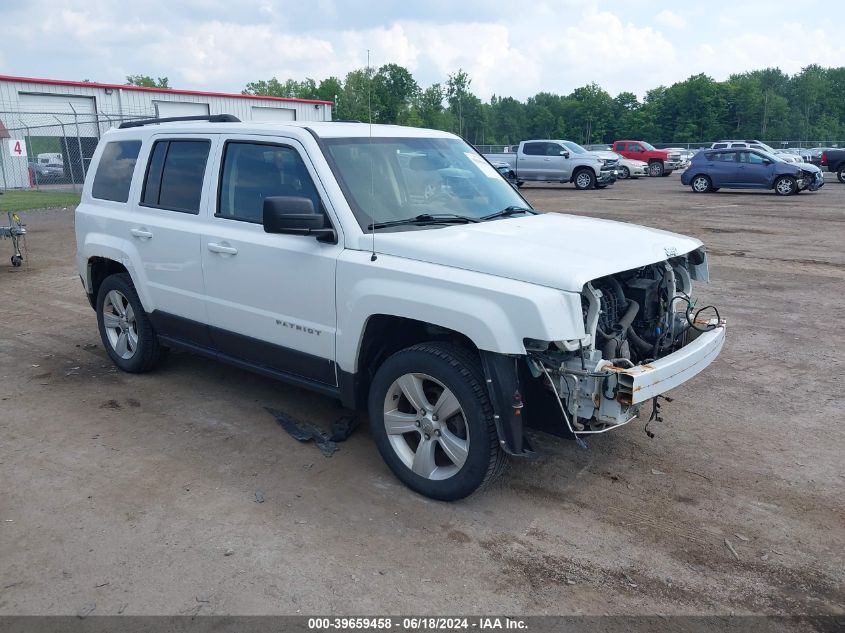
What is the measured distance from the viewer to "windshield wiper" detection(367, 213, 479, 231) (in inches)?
171

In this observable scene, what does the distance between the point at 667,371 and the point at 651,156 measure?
3441 cm

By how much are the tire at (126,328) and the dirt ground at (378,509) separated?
0.18 metres

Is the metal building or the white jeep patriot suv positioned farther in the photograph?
the metal building

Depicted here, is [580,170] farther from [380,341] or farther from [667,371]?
[667,371]

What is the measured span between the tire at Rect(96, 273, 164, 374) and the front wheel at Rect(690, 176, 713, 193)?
76.1 feet

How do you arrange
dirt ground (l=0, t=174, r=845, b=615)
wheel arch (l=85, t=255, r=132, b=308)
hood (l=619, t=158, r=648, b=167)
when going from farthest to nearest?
hood (l=619, t=158, r=648, b=167), wheel arch (l=85, t=255, r=132, b=308), dirt ground (l=0, t=174, r=845, b=615)

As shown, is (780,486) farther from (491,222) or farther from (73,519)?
(73,519)

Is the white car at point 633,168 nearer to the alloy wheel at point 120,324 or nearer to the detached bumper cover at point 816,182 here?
the detached bumper cover at point 816,182

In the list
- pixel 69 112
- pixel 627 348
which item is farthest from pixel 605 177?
pixel 627 348

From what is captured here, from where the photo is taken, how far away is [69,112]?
32.0 m

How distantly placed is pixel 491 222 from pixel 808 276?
7429mm

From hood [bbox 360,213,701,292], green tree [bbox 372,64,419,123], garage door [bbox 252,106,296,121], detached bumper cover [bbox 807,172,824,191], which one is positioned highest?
garage door [bbox 252,106,296,121]

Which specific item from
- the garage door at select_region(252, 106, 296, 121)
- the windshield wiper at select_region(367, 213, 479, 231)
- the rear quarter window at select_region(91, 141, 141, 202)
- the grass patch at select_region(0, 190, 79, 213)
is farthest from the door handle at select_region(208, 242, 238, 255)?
the garage door at select_region(252, 106, 296, 121)

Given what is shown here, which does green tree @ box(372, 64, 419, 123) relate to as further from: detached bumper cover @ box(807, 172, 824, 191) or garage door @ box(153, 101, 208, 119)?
garage door @ box(153, 101, 208, 119)
